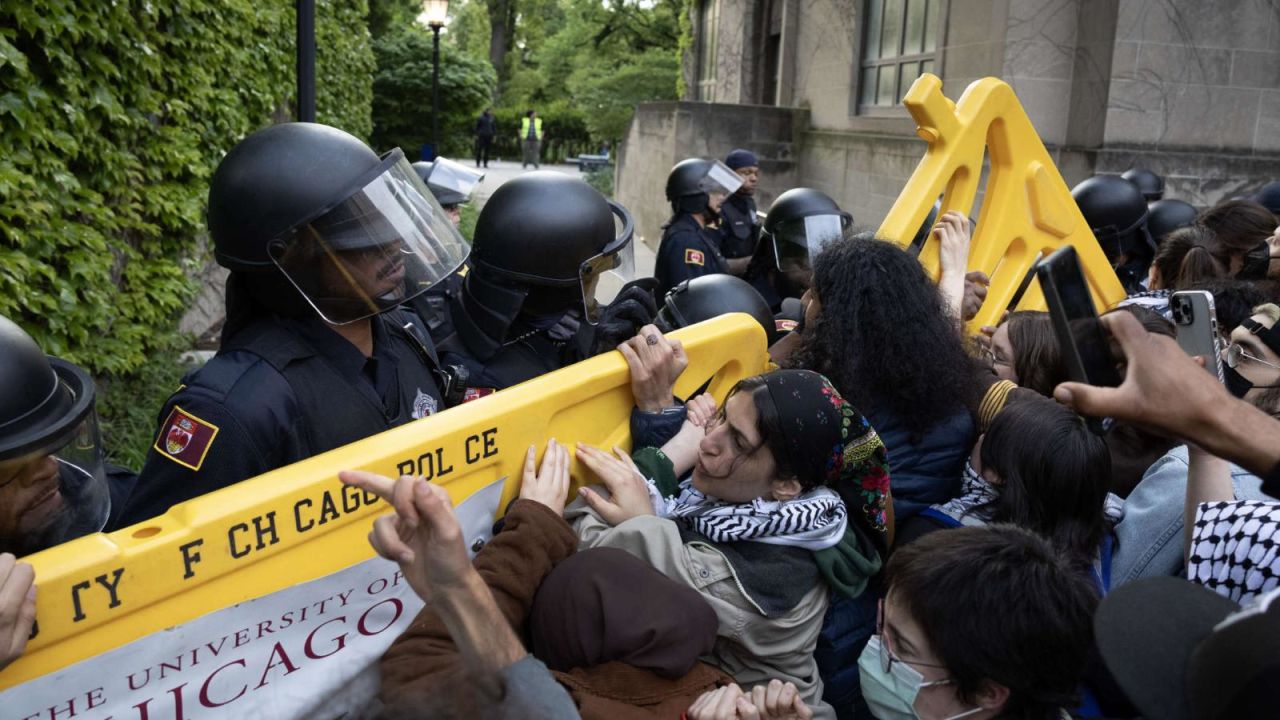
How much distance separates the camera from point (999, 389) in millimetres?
2666

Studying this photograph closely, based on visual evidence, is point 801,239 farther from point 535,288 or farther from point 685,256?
point 535,288

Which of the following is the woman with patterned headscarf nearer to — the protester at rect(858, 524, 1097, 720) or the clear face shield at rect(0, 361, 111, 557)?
the protester at rect(858, 524, 1097, 720)

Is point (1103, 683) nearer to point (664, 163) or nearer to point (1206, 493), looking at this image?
point (1206, 493)

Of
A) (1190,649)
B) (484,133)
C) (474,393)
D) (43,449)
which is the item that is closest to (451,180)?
(474,393)

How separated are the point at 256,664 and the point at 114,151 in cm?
417

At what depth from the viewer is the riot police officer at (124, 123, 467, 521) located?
198 centimetres

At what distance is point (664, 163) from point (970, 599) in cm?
1294

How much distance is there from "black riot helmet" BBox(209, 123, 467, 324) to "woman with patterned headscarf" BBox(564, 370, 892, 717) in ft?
2.24

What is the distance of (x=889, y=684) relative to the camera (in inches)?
71.7

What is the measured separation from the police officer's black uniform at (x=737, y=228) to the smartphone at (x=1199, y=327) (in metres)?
4.55

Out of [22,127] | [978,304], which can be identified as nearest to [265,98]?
[22,127]

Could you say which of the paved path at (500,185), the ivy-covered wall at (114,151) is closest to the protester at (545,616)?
the paved path at (500,185)

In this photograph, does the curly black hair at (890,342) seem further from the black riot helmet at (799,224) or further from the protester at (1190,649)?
the black riot helmet at (799,224)

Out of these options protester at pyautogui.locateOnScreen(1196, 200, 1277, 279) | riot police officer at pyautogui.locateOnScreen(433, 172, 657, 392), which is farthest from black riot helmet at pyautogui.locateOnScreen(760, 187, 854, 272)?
riot police officer at pyautogui.locateOnScreen(433, 172, 657, 392)
